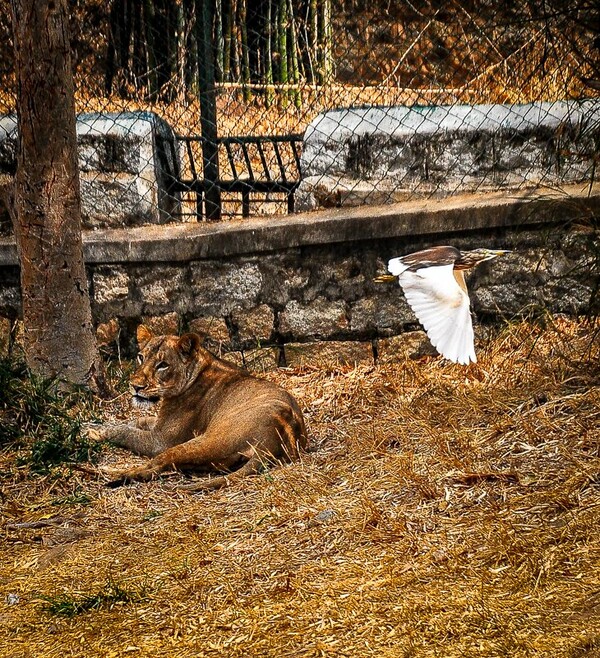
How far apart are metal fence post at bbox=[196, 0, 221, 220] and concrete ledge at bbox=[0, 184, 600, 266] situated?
318 mm

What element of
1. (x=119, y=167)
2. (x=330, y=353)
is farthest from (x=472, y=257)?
(x=119, y=167)

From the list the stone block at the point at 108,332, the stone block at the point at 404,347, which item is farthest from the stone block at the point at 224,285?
the stone block at the point at 404,347

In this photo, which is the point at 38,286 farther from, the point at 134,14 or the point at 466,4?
the point at 466,4

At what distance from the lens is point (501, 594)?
127 inches

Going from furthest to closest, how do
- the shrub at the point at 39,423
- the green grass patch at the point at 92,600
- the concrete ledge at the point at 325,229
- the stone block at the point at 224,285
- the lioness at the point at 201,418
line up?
the stone block at the point at 224,285 < the concrete ledge at the point at 325,229 < the shrub at the point at 39,423 < the lioness at the point at 201,418 < the green grass patch at the point at 92,600

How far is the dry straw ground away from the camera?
123 inches

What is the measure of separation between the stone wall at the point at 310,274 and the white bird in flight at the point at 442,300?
988 mm

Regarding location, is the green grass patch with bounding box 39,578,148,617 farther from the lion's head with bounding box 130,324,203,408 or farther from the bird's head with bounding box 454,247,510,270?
the bird's head with bounding box 454,247,510,270

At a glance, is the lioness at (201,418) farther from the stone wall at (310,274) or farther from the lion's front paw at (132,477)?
the stone wall at (310,274)

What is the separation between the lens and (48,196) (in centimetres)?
558

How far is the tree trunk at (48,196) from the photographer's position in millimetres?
5520

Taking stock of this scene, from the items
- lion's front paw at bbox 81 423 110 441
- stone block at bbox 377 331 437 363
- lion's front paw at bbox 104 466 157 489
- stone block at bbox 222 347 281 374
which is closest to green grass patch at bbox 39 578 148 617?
lion's front paw at bbox 104 466 157 489

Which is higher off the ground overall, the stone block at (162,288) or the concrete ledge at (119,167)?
the concrete ledge at (119,167)

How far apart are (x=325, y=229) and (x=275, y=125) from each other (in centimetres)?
113
